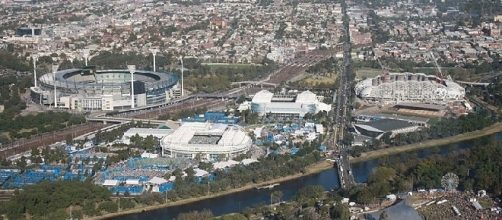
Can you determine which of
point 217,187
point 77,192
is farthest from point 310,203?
point 77,192

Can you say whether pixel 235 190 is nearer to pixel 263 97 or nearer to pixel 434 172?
pixel 434 172

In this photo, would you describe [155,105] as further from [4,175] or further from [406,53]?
[406,53]

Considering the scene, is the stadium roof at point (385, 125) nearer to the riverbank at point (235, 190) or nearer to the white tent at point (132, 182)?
the riverbank at point (235, 190)

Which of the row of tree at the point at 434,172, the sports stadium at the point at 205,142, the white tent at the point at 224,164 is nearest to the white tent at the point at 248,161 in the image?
the white tent at the point at 224,164

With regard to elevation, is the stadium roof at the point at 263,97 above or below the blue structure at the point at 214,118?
above

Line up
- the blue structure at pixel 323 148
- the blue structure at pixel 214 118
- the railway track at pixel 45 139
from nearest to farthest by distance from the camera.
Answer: the blue structure at pixel 323 148 < the railway track at pixel 45 139 < the blue structure at pixel 214 118

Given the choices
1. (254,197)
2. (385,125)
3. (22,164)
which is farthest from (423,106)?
(22,164)
